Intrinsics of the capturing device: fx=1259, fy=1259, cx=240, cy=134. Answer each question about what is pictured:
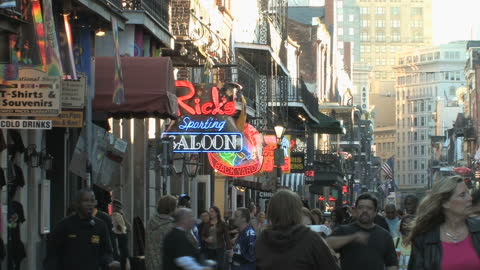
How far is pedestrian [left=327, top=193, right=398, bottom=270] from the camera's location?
377 inches

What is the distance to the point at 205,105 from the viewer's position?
25938 mm

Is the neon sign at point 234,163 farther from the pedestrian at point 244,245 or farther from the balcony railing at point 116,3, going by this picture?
the pedestrian at point 244,245

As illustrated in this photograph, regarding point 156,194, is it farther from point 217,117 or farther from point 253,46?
point 253,46

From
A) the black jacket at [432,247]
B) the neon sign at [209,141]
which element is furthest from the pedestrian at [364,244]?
the neon sign at [209,141]

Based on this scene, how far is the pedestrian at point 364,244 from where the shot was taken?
9.59 meters

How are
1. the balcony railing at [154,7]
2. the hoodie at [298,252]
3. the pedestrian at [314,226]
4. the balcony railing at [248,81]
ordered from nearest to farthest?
the hoodie at [298,252], the pedestrian at [314,226], the balcony railing at [154,7], the balcony railing at [248,81]

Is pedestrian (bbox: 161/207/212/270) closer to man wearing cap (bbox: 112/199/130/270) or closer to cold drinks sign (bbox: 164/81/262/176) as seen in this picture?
man wearing cap (bbox: 112/199/130/270)

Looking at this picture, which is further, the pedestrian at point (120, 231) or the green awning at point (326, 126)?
the green awning at point (326, 126)

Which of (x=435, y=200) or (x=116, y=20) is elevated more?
(x=116, y=20)

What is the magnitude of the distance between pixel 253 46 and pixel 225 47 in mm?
5188

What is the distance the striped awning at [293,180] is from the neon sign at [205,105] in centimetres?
2460

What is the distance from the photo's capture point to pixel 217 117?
25812mm

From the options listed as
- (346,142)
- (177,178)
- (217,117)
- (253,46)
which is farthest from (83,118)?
(346,142)

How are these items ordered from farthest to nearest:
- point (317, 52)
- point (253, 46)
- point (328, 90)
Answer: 1. point (328, 90)
2. point (317, 52)
3. point (253, 46)
